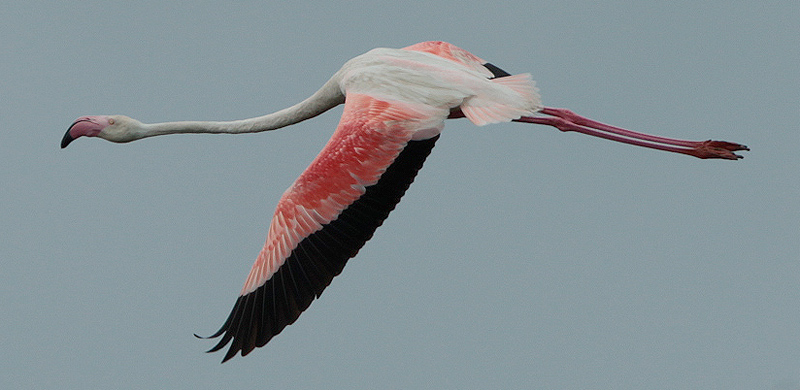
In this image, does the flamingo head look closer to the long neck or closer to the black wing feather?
the long neck

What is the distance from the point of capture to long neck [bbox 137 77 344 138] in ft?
38.5

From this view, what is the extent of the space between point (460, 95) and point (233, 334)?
9.54 ft

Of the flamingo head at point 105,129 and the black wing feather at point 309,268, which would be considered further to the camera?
the flamingo head at point 105,129

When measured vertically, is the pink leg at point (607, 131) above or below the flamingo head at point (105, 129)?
above

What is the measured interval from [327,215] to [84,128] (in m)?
3.58

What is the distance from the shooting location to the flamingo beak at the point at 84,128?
12523 mm

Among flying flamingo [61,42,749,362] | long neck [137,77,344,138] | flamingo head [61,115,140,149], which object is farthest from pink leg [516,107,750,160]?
flamingo head [61,115,140,149]

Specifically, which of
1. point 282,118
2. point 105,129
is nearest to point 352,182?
point 282,118

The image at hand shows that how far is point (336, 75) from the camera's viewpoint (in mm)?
11547

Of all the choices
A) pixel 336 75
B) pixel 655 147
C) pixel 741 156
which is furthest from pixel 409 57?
pixel 741 156

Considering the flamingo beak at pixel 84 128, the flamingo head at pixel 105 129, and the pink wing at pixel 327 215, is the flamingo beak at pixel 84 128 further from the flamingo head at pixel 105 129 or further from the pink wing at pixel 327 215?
the pink wing at pixel 327 215

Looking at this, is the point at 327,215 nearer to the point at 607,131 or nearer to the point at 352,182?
the point at 352,182

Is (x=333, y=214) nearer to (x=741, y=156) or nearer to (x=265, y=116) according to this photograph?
(x=265, y=116)

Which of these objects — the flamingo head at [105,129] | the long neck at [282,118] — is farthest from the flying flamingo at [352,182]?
the flamingo head at [105,129]
